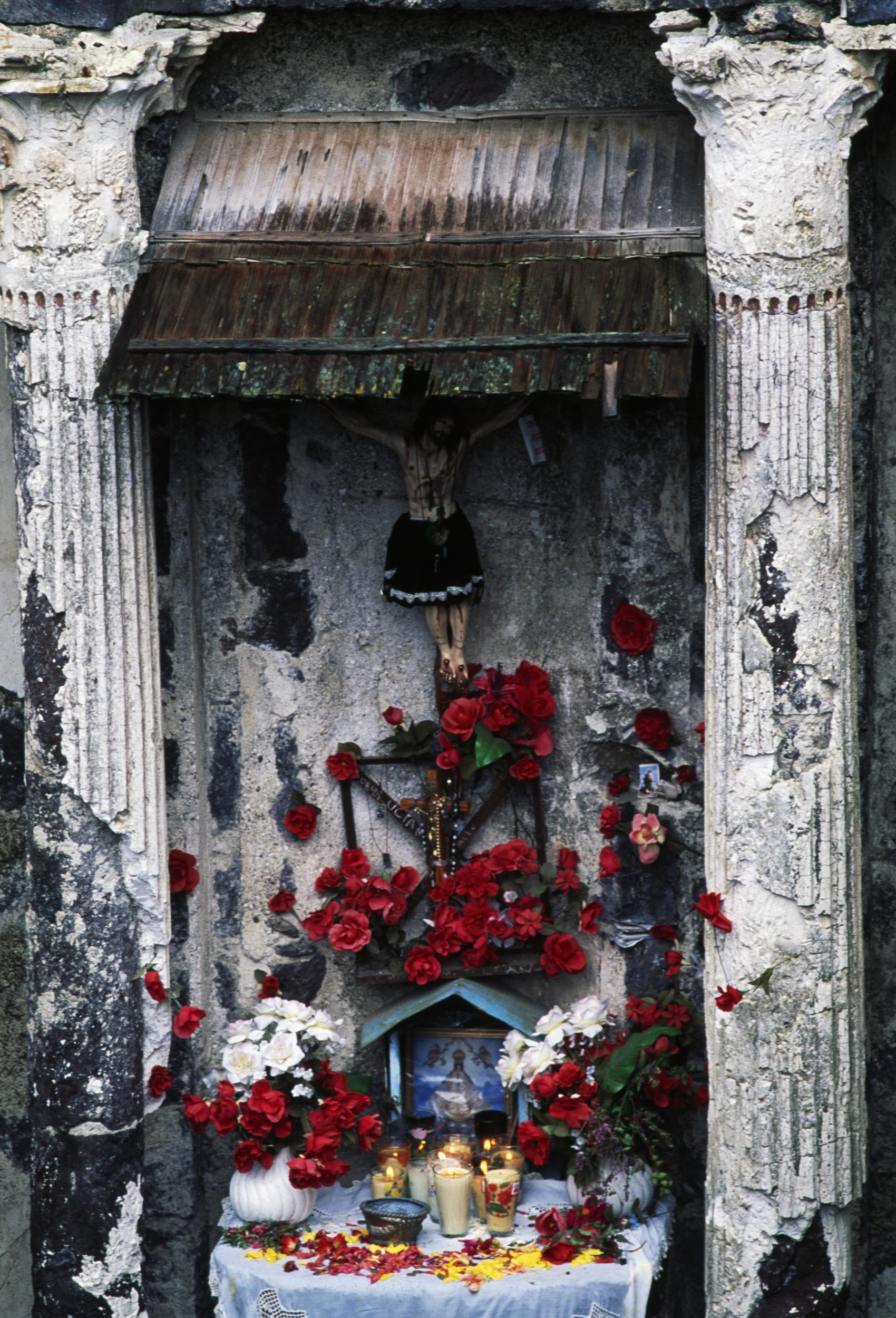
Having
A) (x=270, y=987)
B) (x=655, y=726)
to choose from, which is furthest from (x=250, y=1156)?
(x=655, y=726)

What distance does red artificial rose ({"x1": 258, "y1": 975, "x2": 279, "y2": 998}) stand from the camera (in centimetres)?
625

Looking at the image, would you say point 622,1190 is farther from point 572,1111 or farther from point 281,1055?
point 281,1055

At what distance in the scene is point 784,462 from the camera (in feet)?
17.0

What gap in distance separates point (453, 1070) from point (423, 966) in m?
0.44

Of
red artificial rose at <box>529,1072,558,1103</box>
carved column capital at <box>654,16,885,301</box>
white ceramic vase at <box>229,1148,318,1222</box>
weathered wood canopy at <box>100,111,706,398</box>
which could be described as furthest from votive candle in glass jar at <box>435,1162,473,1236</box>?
carved column capital at <box>654,16,885,301</box>

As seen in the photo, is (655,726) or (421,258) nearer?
(421,258)

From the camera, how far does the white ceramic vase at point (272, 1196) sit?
231 inches

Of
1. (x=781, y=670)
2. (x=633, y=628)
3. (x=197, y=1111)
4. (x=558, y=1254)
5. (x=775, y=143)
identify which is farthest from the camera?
(x=633, y=628)

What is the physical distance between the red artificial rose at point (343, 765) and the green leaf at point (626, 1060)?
122 cm

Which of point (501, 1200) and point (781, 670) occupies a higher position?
point (781, 670)

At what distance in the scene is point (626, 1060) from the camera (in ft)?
19.3

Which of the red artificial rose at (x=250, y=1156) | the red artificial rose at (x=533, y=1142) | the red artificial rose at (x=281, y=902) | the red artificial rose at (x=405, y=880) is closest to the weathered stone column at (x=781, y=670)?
the red artificial rose at (x=533, y=1142)

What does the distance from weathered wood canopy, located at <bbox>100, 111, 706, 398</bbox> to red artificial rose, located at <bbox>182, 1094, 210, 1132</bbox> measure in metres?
2.18

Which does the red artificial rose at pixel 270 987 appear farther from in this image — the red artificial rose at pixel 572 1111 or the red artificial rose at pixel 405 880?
the red artificial rose at pixel 572 1111
